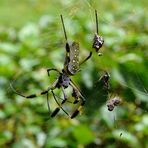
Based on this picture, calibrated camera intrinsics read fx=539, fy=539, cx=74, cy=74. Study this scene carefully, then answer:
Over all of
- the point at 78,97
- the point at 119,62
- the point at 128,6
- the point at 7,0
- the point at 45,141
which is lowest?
the point at 7,0

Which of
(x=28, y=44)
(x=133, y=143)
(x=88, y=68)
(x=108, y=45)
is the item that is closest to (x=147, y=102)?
(x=133, y=143)

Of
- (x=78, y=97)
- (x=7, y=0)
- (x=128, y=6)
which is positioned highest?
(x=78, y=97)

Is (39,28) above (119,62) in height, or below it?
below

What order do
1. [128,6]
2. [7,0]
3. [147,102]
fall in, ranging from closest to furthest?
[147,102] < [128,6] < [7,0]

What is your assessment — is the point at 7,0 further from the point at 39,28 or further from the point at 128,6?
the point at 39,28

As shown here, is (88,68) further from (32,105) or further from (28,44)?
(28,44)

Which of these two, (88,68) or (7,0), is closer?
(88,68)

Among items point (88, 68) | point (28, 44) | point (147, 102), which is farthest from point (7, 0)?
point (147, 102)

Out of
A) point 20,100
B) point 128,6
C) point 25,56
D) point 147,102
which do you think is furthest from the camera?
point 128,6

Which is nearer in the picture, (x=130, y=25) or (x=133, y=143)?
(x=133, y=143)
